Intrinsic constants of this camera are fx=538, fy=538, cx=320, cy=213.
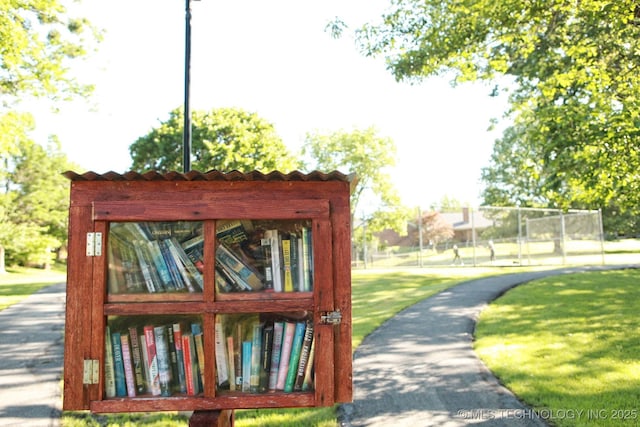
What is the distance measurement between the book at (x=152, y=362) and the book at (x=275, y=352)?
58cm

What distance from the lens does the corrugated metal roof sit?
2686mm

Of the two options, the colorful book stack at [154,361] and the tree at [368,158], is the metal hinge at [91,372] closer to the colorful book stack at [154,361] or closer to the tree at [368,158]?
the colorful book stack at [154,361]

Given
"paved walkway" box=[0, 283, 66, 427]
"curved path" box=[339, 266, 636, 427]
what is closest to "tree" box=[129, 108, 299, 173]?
"paved walkway" box=[0, 283, 66, 427]

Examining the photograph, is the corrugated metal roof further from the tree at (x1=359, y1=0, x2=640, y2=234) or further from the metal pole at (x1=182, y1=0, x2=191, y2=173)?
the tree at (x1=359, y1=0, x2=640, y2=234)

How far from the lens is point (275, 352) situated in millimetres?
2832

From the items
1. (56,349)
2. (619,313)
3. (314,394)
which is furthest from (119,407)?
(619,313)

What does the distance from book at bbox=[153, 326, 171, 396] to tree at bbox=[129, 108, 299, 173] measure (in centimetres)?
2521

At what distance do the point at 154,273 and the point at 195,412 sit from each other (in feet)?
2.47

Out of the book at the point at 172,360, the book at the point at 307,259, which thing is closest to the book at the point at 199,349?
the book at the point at 172,360

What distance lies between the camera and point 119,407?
107 inches

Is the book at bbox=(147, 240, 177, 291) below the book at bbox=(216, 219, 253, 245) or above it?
below

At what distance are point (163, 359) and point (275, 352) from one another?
0.58 metres

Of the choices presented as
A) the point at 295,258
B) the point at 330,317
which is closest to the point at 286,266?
the point at 295,258

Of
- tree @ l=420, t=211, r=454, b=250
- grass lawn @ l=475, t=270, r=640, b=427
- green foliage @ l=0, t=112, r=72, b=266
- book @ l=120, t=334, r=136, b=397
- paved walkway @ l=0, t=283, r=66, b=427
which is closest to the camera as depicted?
book @ l=120, t=334, r=136, b=397
